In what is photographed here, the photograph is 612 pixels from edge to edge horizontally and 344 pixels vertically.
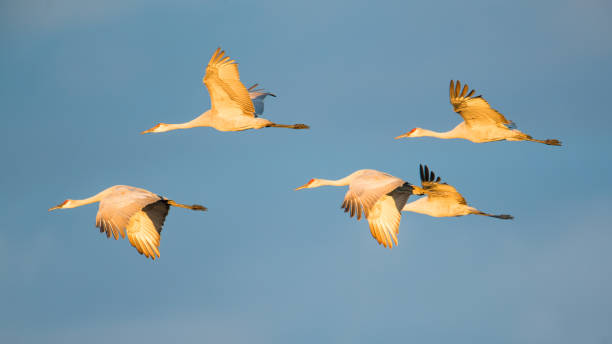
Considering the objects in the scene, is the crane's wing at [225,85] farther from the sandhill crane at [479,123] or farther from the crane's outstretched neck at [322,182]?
the sandhill crane at [479,123]

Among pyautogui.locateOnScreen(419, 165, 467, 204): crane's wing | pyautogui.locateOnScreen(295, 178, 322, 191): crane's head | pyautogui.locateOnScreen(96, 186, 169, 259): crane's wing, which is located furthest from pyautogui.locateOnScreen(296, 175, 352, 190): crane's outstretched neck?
pyautogui.locateOnScreen(96, 186, 169, 259): crane's wing

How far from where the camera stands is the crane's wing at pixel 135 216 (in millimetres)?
20031

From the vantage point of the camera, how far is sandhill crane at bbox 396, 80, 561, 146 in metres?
23.1

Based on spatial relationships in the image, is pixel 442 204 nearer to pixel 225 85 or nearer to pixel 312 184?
pixel 312 184

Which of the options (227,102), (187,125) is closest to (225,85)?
(227,102)

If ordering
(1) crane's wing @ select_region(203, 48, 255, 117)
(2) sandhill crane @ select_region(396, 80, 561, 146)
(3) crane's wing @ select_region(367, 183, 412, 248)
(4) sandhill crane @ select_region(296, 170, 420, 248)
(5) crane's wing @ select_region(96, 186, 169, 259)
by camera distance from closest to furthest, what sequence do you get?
(5) crane's wing @ select_region(96, 186, 169, 259), (4) sandhill crane @ select_region(296, 170, 420, 248), (3) crane's wing @ select_region(367, 183, 412, 248), (1) crane's wing @ select_region(203, 48, 255, 117), (2) sandhill crane @ select_region(396, 80, 561, 146)

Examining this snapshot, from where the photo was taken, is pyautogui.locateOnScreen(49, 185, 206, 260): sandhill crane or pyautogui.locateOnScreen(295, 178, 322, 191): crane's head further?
pyautogui.locateOnScreen(295, 178, 322, 191): crane's head

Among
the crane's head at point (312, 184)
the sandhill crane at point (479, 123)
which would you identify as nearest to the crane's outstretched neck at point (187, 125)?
the crane's head at point (312, 184)

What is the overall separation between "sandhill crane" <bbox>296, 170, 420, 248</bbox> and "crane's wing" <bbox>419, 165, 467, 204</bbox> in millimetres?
425

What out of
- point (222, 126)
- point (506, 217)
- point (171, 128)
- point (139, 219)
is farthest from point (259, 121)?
point (506, 217)

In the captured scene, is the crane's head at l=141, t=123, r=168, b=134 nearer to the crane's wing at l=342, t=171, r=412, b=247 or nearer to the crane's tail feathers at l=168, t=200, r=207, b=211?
the crane's tail feathers at l=168, t=200, r=207, b=211

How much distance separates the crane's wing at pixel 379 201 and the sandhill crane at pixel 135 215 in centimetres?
319

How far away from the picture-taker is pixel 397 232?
21.9m

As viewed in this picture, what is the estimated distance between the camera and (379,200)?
71.9 ft
